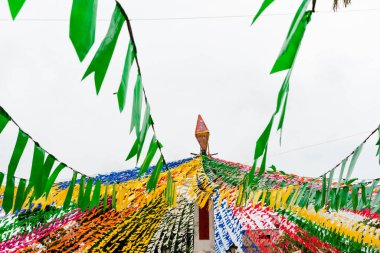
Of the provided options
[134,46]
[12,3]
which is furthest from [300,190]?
[12,3]

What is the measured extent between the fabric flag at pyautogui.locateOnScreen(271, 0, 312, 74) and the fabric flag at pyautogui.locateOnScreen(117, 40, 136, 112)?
378 millimetres

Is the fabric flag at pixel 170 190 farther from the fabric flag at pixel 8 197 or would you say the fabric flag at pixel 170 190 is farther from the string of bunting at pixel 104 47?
the string of bunting at pixel 104 47

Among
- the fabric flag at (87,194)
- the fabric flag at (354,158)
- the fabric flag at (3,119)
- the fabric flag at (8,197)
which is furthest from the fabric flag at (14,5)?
the fabric flag at (354,158)

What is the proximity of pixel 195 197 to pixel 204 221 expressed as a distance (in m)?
1.11

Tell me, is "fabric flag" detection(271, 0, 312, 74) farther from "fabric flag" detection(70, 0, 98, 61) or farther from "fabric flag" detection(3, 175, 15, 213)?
"fabric flag" detection(3, 175, 15, 213)

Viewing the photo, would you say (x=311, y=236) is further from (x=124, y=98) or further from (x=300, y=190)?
(x=124, y=98)

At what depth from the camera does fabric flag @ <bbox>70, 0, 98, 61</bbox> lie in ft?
2.01

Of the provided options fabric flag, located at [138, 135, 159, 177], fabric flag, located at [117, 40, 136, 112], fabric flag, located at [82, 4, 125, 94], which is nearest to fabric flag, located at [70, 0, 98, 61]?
fabric flag, located at [82, 4, 125, 94]

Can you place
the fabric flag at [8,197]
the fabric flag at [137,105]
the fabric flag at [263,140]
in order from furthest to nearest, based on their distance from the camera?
the fabric flag at [8,197] < the fabric flag at [137,105] < the fabric flag at [263,140]

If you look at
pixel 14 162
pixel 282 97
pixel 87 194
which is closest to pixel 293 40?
pixel 282 97

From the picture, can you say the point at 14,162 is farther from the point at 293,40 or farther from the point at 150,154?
the point at 293,40

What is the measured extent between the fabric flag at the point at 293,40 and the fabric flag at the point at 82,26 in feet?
1.09

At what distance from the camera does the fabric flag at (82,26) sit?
2.01 ft

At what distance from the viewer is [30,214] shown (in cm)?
403
